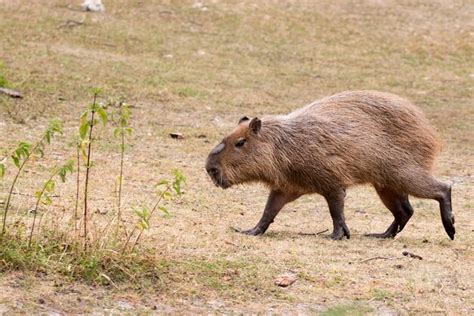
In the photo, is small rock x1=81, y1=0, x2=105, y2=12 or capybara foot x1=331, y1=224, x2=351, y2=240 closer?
capybara foot x1=331, y1=224, x2=351, y2=240

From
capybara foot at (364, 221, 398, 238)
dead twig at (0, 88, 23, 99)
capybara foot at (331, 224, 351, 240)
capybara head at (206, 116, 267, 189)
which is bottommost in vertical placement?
dead twig at (0, 88, 23, 99)

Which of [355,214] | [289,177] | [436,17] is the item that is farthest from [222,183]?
[436,17]

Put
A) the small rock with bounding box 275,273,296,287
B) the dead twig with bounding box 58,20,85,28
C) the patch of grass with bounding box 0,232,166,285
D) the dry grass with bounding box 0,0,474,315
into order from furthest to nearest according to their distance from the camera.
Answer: the dead twig with bounding box 58,20,85,28, the small rock with bounding box 275,273,296,287, the dry grass with bounding box 0,0,474,315, the patch of grass with bounding box 0,232,166,285

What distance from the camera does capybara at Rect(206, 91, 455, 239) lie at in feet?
22.0

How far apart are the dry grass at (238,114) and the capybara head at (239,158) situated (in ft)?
1.10

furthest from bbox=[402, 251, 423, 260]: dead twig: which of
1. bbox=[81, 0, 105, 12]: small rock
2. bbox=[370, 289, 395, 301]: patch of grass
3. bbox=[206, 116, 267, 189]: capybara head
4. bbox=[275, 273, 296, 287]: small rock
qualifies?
bbox=[81, 0, 105, 12]: small rock

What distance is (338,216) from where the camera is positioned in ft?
21.9

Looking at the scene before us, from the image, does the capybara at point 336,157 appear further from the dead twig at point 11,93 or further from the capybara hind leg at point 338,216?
A: the dead twig at point 11,93

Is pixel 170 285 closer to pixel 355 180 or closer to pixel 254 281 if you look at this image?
pixel 254 281

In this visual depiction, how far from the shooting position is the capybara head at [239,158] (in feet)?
22.1

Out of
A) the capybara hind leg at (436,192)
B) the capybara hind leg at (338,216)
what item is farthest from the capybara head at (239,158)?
the capybara hind leg at (436,192)

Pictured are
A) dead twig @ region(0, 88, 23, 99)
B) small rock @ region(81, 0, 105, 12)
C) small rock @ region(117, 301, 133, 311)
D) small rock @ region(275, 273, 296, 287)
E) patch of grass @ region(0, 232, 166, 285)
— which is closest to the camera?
small rock @ region(117, 301, 133, 311)

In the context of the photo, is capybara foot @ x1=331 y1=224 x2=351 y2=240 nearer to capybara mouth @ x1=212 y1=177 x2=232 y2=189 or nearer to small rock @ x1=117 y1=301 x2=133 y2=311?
capybara mouth @ x1=212 y1=177 x2=232 y2=189

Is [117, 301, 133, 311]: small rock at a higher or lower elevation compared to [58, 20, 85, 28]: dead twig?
higher
